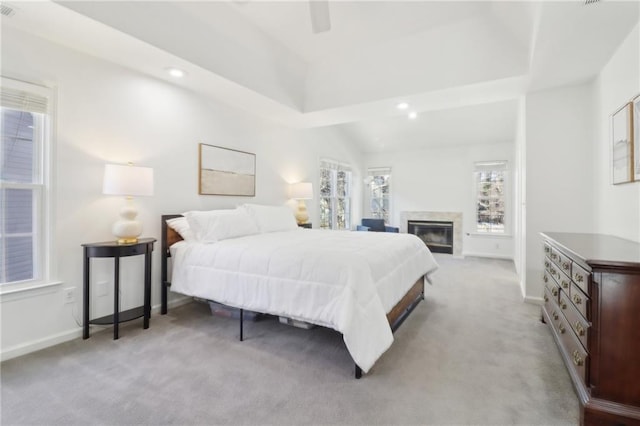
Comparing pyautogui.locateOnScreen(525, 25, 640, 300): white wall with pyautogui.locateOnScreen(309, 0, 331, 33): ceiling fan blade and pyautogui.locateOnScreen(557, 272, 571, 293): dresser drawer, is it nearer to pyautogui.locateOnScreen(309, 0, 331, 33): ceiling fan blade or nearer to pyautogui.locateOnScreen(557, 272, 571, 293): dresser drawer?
pyautogui.locateOnScreen(557, 272, 571, 293): dresser drawer

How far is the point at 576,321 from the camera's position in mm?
1665

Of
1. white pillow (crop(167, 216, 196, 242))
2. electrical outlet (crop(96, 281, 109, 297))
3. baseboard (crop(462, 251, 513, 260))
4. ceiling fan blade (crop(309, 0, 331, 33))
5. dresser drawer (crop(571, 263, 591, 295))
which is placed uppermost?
ceiling fan blade (crop(309, 0, 331, 33))

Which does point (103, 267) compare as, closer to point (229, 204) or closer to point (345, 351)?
point (229, 204)

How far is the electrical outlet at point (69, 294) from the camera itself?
2496mm

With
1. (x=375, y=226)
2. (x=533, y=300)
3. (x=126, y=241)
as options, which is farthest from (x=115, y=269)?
(x=375, y=226)

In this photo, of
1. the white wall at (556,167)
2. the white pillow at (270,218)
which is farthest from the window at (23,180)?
the white wall at (556,167)

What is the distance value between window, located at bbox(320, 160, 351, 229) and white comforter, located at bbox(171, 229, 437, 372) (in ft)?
10.9

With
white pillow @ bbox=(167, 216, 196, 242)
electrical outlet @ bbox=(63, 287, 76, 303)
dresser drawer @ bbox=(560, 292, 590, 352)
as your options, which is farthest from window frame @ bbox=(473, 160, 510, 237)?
electrical outlet @ bbox=(63, 287, 76, 303)

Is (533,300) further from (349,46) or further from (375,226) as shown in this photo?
(349,46)

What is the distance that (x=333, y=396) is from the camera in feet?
5.71

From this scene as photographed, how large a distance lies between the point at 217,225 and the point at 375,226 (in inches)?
165

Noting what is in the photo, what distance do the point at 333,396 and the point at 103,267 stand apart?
2411 millimetres

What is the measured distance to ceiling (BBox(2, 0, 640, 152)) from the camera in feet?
7.16

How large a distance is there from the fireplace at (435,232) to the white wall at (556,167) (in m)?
3.33
